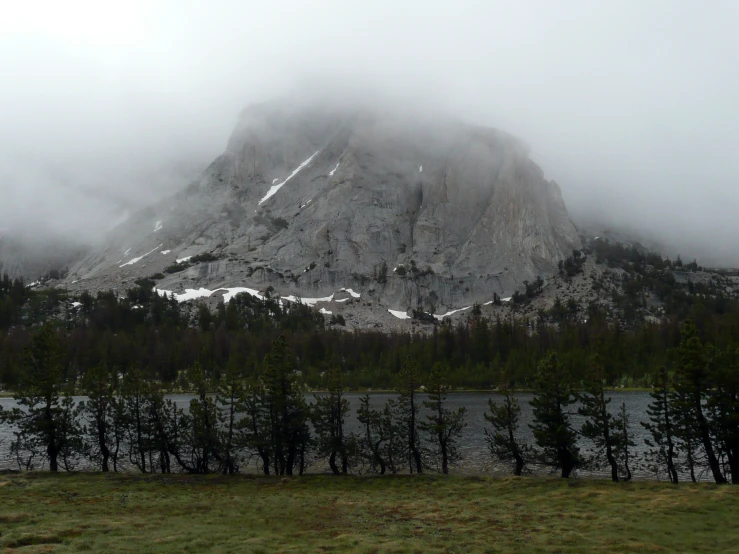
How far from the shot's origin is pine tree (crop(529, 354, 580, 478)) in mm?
47719

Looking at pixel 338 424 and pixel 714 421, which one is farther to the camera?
pixel 338 424

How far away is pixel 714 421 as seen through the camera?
44.4m

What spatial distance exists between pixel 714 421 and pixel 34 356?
69069mm

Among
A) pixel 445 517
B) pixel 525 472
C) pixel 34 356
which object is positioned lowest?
pixel 525 472

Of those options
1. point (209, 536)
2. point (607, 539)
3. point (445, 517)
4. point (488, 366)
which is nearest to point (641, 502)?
point (607, 539)

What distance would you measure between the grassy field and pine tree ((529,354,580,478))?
422 cm

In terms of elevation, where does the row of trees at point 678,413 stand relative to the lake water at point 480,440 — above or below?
above

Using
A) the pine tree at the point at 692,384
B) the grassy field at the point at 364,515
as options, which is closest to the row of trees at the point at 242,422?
the grassy field at the point at 364,515

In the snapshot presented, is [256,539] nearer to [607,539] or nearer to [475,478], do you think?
[607,539]

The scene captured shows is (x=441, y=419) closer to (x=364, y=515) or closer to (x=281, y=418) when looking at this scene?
(x=281, y=418)

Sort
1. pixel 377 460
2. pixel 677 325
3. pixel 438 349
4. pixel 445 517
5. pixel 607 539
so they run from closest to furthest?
pixel 607 539 → pixel 445 517 → pixel 377 460 → pixel 677 325 → pixel 438 349

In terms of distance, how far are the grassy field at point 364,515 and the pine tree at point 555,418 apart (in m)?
4.22

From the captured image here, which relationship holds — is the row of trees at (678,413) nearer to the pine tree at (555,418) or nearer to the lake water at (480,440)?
the pine tree at (555,418)

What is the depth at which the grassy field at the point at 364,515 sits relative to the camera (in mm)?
24000
